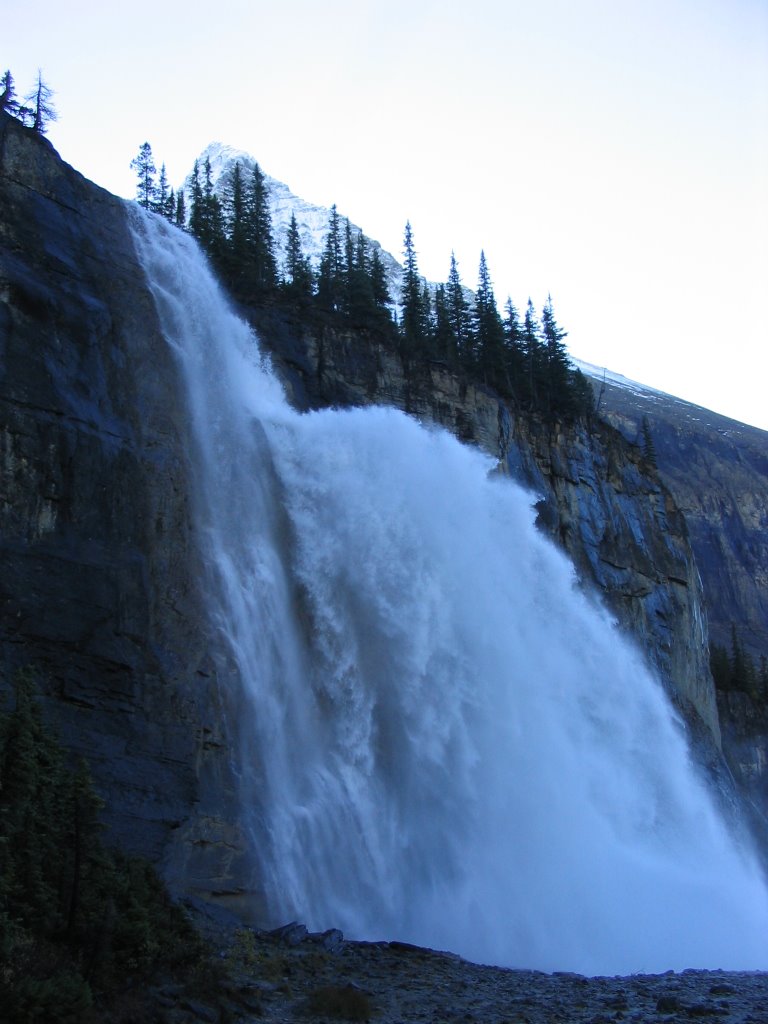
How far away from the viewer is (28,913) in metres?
14.1

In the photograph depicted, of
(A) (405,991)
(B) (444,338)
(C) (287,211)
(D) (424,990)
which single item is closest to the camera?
(A) (405,991)

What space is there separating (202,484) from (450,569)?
8.61 m

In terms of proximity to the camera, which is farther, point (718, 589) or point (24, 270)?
point (718, 589)

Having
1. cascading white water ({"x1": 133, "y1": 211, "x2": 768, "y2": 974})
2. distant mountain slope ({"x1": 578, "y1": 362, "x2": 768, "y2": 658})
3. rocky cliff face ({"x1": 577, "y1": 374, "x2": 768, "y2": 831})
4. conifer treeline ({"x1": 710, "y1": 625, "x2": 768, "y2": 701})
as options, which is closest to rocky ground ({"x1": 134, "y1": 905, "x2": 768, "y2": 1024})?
cascading white water ({"x1": 133, "y1": 211, "x2": 768, "y2": 974})

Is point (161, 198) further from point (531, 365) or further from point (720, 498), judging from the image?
point (720, 498)

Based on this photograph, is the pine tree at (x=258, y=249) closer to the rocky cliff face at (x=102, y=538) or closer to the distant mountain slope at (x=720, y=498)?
the rocky cliff face at (x=102, y=538)

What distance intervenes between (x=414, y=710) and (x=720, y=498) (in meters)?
85.7

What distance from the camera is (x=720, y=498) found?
350 ft

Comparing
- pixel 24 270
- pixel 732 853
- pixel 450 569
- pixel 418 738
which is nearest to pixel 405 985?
pixel 418 738

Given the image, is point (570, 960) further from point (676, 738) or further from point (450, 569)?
point (676, 738)

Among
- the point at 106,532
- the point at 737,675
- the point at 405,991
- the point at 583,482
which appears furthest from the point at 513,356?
the point at 405,991

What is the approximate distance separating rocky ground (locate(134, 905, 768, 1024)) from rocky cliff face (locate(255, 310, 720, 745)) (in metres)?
20.4

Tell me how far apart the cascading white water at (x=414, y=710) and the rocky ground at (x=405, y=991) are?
9.69 feet

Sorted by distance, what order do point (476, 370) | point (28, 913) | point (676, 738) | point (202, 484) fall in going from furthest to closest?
point (476, 370) → point (676, 738) → point (202, 484) → point (28, 913)
